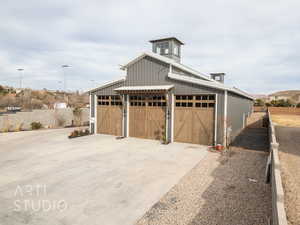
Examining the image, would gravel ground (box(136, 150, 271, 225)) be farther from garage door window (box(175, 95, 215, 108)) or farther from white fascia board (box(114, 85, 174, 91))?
white fascia board (box(114, 85, 174, 91))

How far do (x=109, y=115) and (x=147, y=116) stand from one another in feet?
10.4

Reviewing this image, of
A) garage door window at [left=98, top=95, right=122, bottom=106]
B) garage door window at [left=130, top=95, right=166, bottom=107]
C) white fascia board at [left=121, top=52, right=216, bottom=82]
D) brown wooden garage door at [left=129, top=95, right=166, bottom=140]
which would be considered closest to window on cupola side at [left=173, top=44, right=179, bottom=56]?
white fascia board at [left=121, top=52, right=216, bottom=82]

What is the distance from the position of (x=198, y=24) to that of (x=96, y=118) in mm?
10529

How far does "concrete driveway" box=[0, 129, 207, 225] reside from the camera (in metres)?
3.88

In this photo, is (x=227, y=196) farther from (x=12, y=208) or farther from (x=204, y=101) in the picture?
(x=204, y=101)

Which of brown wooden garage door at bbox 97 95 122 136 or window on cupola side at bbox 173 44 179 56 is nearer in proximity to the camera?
brown wooden garage door at bbox 97 95 122 136

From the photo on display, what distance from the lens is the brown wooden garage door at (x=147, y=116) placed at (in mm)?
A: 11602

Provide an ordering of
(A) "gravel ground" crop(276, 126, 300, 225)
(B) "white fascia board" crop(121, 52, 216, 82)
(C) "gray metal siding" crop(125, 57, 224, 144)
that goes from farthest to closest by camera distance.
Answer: (B) "white fascia board" crop(121, 52, 216, 82) < (C) "gray metal siding" crop(125, 57, 224, 144) < (A) "gravel ground" crop(276, 126, 300, 225)

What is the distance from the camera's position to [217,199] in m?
4.48

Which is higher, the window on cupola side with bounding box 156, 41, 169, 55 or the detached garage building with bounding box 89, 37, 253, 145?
the window on cupola side with bounding box 156, 41, 169, 55

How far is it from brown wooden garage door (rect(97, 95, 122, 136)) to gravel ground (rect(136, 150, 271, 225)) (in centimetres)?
771

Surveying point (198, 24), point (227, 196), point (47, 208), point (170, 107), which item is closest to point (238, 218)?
point (227, 196)

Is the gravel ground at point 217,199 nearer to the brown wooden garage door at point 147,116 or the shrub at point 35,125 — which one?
the brown wooden garage door at point 147,116

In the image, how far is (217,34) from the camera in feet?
49.9
